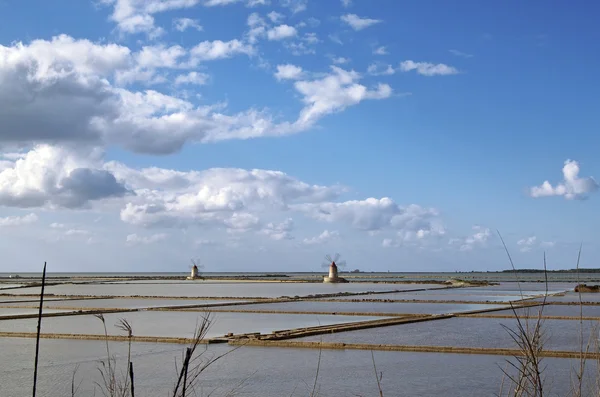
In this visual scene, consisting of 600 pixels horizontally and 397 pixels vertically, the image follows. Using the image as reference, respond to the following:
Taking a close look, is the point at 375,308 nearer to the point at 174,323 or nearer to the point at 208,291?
the point at 174,323

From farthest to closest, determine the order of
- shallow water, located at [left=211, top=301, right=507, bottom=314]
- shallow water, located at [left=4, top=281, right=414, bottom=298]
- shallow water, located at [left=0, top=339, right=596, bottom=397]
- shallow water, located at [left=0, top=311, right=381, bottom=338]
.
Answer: shallow water, located at [left=4, top=281, right=414, bottom=298], shallow water, located at [left=211, top=301, right=507, bottom=314], shallow water, located at [left=0, top=311, right=381, bottom=338], shallow water, located at [left=0, top=339, right=596, bottom=397]

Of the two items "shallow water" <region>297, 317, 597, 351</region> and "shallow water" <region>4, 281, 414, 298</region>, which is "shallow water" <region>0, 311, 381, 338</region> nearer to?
"shallow water" <region>297, 317, 597, 351</region>

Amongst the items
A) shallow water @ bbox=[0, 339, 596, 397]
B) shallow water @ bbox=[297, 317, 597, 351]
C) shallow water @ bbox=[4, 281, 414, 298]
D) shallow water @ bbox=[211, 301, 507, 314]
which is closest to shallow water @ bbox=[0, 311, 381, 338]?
shallow water @ bbox=[297, 317, 597, 351]

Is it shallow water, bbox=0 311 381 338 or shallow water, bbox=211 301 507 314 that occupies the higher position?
shallow water, bbox=211 301 507 314

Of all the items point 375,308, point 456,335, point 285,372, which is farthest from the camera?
point 375,308

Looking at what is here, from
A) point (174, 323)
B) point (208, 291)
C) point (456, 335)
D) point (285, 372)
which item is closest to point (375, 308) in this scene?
point (174, 323)

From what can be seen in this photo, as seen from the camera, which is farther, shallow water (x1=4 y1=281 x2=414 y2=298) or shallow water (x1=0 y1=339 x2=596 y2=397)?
shallow water (x1=4 y1=281 x2=414 y2=298)

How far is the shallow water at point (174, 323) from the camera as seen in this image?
18.4 meters

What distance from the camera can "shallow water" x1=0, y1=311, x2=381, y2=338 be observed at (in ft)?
60.5

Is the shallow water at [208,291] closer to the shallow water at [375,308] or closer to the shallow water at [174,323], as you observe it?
the shallow water at [375,308]

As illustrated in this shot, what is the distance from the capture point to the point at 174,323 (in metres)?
20.9

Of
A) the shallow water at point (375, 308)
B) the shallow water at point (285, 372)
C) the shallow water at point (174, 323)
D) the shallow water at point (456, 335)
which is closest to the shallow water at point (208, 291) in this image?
the shallow water at point (375, 308)

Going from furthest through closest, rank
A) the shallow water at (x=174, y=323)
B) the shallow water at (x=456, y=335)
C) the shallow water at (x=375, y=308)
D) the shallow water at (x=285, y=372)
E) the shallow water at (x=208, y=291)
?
the shallow water at (x=208, y=291)
the shallow water at (x=375, y=308)
the shallow water at (x=174, y=323)
the shallow water at (x=456, y=335)
the shallow water at (x=285, y=372)

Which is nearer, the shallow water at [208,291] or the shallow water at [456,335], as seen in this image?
the shallow water at [456,335]
